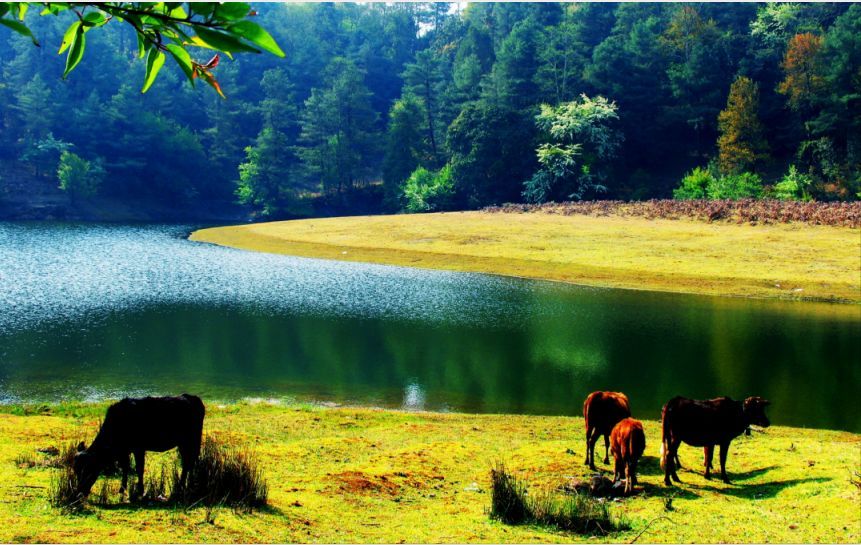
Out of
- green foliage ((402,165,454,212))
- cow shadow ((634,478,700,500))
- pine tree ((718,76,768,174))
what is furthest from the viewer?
green foliage ((402,165,454,212))

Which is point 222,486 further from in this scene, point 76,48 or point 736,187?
point 736,187

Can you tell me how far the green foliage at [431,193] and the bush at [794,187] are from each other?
32.4 meters

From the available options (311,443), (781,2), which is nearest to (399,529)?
(311,443)

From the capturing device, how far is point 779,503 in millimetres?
Answer: 9359

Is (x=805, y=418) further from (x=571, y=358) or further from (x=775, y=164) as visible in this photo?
(x=775, y=164)

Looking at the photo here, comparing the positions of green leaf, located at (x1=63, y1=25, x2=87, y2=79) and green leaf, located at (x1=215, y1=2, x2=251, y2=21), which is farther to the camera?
green leaf, located at (x1=63, y1=25, x2=87, y2=79)

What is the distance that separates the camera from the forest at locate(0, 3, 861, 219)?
6675cm

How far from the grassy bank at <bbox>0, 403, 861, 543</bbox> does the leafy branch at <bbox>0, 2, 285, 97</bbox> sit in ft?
17.4

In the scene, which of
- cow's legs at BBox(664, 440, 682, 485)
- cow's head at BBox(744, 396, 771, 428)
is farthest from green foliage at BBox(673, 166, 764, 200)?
cow's legs at BBox(664, 440, 682, 485)

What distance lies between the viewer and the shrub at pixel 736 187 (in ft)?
193

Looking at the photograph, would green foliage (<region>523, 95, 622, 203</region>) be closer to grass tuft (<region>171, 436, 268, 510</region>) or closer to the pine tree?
the pine tree

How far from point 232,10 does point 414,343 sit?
856 inches

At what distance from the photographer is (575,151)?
68938mm

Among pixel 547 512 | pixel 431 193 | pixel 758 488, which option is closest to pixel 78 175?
pixel 431 193
